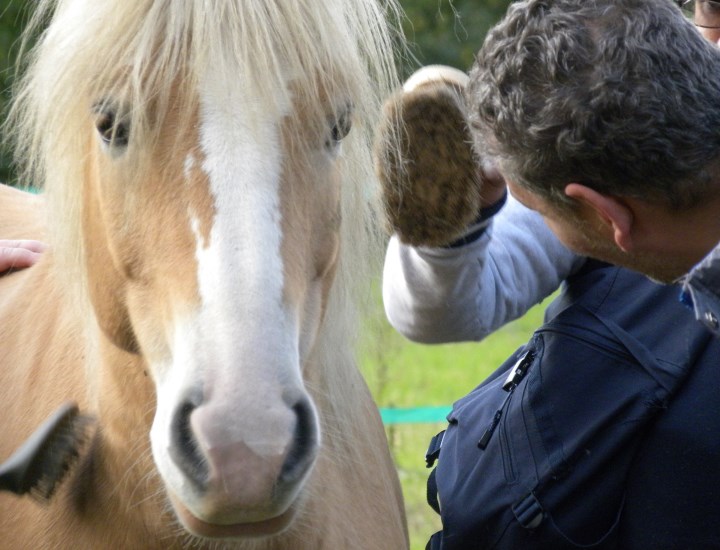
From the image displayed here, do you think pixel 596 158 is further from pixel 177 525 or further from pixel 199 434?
pixel 177 525

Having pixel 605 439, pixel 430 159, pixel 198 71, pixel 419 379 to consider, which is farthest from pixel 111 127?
pixel 419 379

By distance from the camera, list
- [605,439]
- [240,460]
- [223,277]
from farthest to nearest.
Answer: [605,439] → [223,277] → [240,460]

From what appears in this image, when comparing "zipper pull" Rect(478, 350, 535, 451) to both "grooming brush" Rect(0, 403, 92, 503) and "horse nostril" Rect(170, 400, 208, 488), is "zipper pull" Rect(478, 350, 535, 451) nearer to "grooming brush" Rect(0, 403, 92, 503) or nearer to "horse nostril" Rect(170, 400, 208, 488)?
"horse nostril" Rect(170, 400, 208, 488)

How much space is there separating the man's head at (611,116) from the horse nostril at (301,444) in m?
0.60

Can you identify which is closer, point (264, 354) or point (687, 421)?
point (264, 354)

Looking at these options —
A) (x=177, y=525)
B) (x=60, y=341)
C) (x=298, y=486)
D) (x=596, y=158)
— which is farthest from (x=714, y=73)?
(x=60, y=341)

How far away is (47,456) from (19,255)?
101 cm

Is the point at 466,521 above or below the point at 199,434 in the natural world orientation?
below

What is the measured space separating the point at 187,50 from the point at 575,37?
754 mm

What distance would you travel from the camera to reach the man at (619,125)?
1.62 meters

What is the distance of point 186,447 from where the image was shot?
164cm

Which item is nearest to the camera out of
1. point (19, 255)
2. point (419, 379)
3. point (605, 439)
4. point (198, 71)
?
point (198, 71)

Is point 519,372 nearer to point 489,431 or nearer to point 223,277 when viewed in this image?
point 489,431

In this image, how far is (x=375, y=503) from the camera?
2.52 metres
